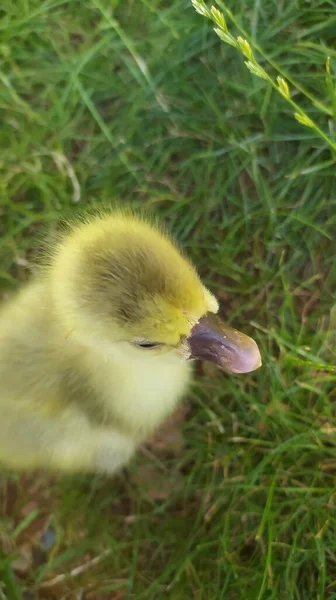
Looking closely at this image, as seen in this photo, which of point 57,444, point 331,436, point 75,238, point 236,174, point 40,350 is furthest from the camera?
point 236,174

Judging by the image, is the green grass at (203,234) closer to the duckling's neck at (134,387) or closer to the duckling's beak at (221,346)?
the duckling's neck at (134,387)

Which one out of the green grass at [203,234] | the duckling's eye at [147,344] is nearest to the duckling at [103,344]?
the duckling's eye at [147,344]

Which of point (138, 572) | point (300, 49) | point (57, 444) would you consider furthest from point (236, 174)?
point (138, 572)

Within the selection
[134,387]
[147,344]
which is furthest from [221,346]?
[134,387]

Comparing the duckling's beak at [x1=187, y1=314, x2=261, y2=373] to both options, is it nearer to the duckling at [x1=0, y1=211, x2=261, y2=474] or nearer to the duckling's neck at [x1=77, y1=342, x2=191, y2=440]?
the duckling at [x1=0, y1=211, x2=261, y2=474]

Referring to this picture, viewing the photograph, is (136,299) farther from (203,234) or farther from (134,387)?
(203,234)

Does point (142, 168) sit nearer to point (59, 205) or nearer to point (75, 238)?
point (59, 205)

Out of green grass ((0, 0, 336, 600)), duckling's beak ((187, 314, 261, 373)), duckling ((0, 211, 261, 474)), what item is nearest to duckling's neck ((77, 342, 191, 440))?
duckling ((0, 211, 261, 474))

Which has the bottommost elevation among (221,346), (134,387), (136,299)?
(134,387)
